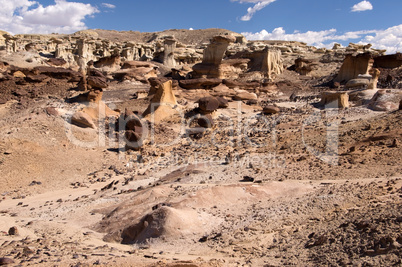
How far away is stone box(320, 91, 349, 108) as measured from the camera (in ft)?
45.9

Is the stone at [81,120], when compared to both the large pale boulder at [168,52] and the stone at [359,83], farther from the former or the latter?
the large pale boulder at [168,52]

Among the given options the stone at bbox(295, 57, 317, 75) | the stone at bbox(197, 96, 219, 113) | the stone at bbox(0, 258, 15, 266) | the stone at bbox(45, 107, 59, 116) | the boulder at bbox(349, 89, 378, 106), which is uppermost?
the stone at bbox(295, 57, 317, 75)

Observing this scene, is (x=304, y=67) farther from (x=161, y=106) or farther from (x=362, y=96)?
(x=161, y=106)

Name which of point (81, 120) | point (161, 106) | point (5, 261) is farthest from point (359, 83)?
point (5, 261)

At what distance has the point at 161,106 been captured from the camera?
13.0 m

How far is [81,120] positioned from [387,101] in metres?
10.5

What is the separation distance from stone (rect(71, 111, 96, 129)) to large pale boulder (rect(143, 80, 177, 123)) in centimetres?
223

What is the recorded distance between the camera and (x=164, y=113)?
1289 cm

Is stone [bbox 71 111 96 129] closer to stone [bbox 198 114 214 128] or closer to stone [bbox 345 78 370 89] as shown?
stone [bbox 198 114 214 128]

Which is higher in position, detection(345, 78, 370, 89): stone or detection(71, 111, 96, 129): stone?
detection(345, 78, 370, 89): stone

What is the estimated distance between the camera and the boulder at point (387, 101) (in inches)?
481

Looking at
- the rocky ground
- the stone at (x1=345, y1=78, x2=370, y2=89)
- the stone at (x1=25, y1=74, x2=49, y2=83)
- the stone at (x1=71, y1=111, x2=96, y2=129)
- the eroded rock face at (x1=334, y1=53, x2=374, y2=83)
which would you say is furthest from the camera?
the eroded rock face at (x1=334, y1=53, x2=374, y2=83)

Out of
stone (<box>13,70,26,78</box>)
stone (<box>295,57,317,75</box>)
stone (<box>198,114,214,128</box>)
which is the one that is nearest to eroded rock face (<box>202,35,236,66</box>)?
stone (<box>295,57,317,75</box>)

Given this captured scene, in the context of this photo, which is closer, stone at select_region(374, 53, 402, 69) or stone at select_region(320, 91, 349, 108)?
stone at select_region(320, 91, 349, 108)
